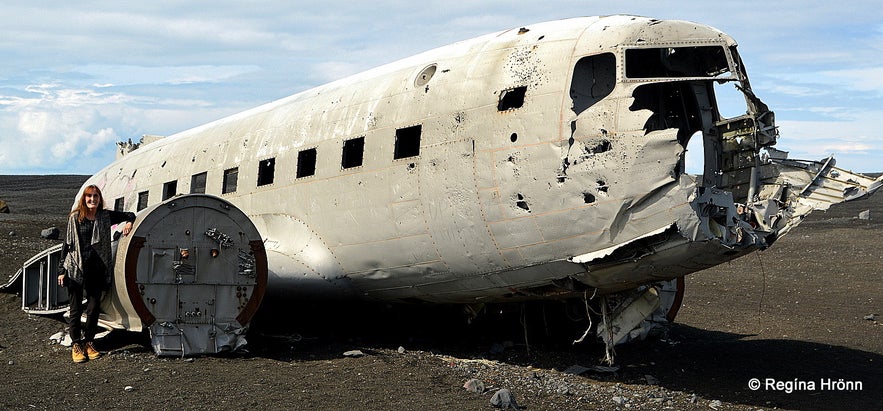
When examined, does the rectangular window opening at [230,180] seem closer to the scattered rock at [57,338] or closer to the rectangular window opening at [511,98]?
the scattered rock at [57,338]

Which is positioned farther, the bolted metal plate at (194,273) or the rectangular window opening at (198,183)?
the rectangular window opening at (198,183)

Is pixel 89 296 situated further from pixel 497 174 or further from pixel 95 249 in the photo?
pixel 497 174

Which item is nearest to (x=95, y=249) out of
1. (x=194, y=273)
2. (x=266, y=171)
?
(x=194, y=273)

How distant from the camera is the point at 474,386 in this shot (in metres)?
10.7

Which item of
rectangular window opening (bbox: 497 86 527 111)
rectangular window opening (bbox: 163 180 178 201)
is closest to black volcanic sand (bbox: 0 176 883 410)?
rectangular window opening (bbox: 163 180 178 201)

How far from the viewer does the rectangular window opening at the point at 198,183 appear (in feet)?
50.7

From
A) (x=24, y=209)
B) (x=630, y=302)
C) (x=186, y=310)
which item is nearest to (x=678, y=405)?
(x=630, y=302)

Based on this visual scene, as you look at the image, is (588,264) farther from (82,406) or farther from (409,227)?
(82,406)

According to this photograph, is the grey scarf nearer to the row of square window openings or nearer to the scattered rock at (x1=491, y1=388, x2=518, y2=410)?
the row of square window openings

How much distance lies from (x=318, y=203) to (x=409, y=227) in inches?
70.6

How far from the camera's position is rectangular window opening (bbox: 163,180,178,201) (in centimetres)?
1625

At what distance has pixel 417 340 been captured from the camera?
14102 mm

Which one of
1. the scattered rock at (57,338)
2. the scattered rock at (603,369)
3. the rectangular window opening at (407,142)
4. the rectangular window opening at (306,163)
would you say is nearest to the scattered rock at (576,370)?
the scattered rock at (603,369)

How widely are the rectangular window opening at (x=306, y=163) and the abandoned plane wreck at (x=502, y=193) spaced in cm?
3
